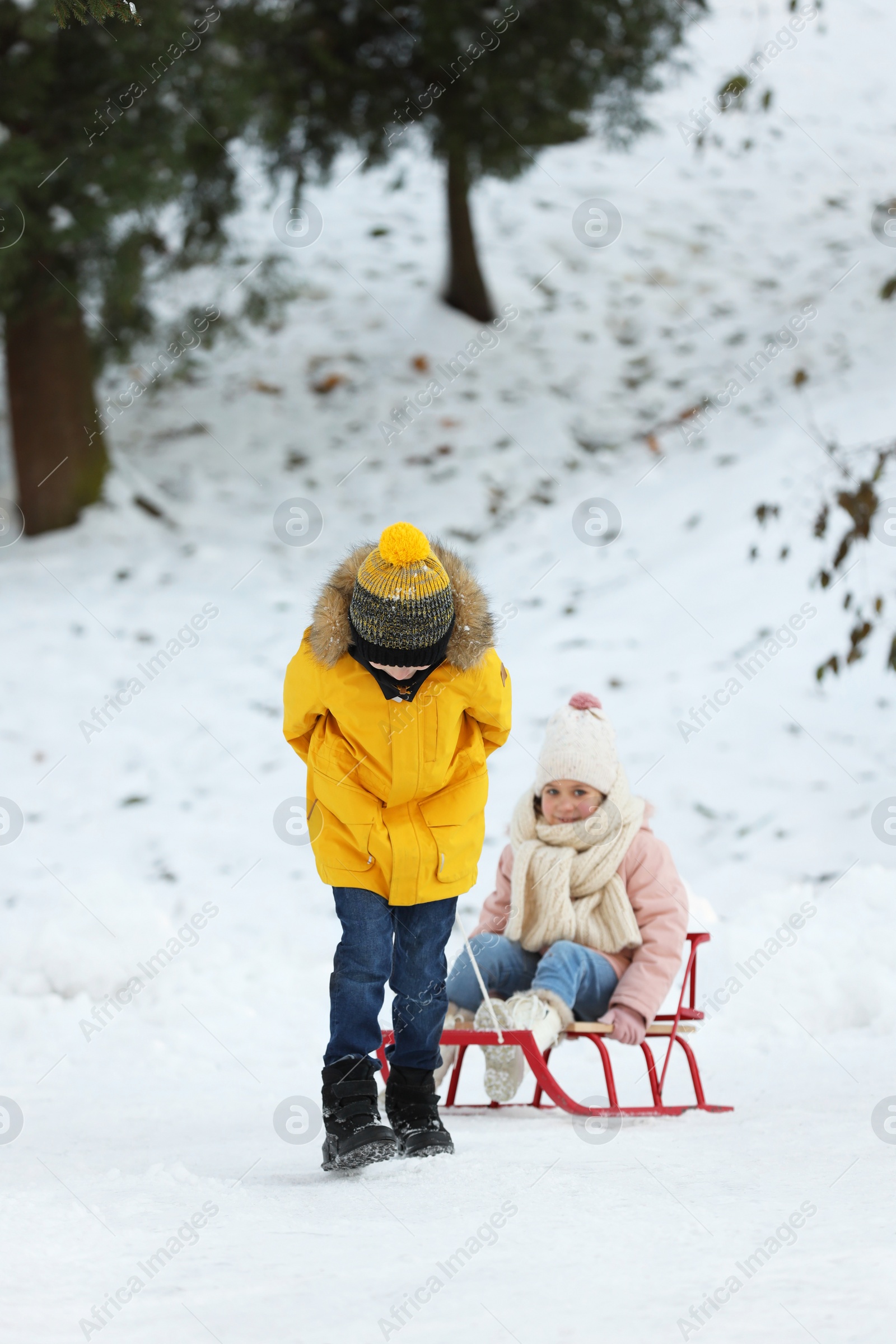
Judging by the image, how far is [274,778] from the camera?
709 cm

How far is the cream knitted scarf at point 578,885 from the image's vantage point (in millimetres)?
4047

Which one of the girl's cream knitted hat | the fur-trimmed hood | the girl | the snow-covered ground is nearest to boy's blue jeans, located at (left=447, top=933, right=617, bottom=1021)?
the girl

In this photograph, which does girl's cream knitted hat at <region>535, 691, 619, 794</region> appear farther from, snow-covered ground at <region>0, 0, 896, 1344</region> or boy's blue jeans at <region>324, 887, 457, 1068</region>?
snow-covered ground at <region>0, 0, 896, 1344</region>

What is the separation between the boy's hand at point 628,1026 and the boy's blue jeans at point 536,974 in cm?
12

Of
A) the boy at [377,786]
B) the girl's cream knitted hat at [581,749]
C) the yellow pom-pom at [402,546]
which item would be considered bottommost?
the girl's cream knitted hat at [581,749]

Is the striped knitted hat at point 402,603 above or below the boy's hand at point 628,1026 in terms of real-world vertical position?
above

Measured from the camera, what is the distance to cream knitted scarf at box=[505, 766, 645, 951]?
159 inches

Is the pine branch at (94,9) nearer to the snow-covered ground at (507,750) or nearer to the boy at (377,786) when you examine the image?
the boy at (377,786)

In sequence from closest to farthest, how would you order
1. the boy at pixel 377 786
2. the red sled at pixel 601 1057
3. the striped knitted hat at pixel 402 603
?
the striped knitted hat at pixel 402 603, the boy at pixel 377 786, the red sled at pixel 601 1057

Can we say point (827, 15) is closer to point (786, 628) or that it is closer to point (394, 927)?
point (786, 628)

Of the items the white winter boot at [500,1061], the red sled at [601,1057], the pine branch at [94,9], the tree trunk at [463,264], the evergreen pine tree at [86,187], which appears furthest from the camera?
the tree trunk at [463,264]

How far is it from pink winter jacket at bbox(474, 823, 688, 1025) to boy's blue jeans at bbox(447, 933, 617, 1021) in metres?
0.07

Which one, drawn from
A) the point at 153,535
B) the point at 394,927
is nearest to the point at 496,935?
the point at 394,927

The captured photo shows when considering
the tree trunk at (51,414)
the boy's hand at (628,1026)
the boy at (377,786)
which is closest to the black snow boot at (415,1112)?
the boy at (377,786)
